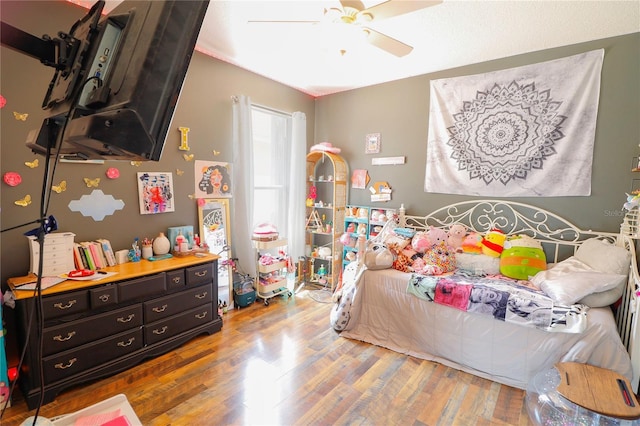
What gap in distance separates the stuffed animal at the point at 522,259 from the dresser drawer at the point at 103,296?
2906mm

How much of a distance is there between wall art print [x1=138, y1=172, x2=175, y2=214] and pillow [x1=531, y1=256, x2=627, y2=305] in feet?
9.85

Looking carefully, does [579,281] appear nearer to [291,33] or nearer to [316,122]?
[291,33]

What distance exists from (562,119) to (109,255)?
147 inches

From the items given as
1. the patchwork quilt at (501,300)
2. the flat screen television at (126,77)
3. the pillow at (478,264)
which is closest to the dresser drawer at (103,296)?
the flat screen television at (126,77)

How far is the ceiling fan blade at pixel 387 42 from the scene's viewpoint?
1.95m

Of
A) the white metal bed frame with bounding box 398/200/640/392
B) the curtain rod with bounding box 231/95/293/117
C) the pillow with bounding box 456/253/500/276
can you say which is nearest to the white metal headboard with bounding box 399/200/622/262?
the white metal bed frame with bounding box 398/200/640/392

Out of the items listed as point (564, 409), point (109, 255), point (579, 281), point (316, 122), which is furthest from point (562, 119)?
point (109, 255)

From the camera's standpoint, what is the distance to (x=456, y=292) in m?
2.24

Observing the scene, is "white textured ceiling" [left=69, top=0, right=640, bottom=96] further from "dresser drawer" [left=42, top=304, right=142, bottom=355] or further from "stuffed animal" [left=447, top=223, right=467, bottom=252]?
"dresser drawer" [left=42, top=304, right=142, bottom=355]

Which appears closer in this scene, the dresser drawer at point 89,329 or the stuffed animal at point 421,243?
the dresser drawer at point 89,329

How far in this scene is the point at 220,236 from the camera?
120 inches

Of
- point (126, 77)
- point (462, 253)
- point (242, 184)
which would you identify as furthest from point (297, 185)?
point (126, 77)

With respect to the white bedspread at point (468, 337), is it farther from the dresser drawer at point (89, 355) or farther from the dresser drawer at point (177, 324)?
the dresser drawer at point (89, 355)

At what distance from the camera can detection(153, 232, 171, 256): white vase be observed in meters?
2.54
